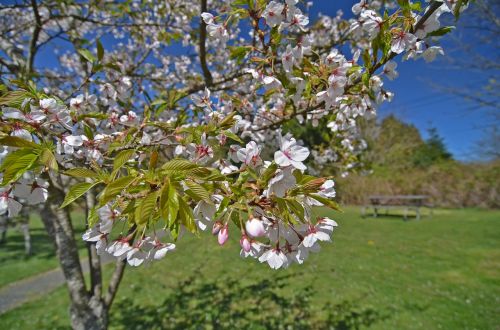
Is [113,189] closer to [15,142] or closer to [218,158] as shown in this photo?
[15,142]

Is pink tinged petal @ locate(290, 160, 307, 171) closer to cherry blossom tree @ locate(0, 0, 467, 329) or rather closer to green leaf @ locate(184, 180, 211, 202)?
cherry blossom tree @ locate(0, 0, 467, 329)

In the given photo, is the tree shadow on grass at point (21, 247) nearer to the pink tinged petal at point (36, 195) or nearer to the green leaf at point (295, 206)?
the pink tinged petal at point (36, 195)

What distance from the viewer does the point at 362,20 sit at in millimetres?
1492

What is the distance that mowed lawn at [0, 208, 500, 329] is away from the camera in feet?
15.0

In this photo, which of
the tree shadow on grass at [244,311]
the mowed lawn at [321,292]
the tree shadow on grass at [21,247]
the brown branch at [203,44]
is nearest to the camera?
the brown branch at [203,44]

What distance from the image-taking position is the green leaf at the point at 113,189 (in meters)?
0.82

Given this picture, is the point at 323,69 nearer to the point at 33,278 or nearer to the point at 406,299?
the point at 406,299

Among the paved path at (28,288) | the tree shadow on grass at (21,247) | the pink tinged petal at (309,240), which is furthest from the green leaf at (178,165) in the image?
the tree shadow on grass at (21,247)

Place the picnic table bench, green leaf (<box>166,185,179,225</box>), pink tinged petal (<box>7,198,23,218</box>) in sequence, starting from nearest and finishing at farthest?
green leaf (<box>166,185,179,225</box>) < pink tinged petal (<box>7,198,23,218</box>) < the picnic table bench

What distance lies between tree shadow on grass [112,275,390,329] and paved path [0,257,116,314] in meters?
2.26

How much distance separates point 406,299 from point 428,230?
6.71 m

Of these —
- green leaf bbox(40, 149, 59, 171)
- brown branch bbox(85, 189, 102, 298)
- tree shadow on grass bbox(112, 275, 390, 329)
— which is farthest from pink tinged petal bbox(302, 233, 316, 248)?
tree shadow on grass bbox(112, 275, 390, 329)

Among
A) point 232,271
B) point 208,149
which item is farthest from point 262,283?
point 208,149

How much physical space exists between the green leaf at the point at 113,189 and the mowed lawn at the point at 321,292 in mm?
2284
